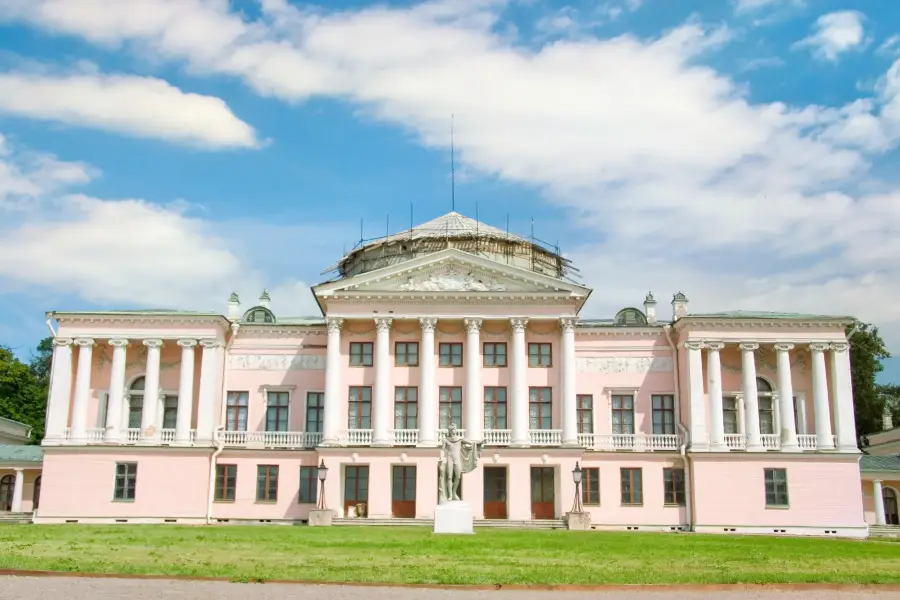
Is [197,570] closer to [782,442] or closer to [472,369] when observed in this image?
[472,369]

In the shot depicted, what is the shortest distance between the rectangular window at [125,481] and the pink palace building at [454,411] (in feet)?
0.33

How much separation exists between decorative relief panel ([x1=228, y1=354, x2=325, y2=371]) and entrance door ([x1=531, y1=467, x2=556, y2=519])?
11907 mm

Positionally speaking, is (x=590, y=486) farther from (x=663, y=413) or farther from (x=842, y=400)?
(x=842, y=400)

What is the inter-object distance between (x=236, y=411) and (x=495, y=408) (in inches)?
495

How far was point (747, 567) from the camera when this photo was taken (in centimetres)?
1936

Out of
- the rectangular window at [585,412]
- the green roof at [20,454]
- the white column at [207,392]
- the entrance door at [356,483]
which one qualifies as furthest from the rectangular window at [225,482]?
the rectangular window at [585,412]

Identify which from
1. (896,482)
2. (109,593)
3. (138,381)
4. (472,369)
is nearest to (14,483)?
(138,381)

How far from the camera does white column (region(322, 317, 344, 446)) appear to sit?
43156 millimetres

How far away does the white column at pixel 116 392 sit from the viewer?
43562mm

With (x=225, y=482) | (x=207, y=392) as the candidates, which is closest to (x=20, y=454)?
(x=207, y=392)

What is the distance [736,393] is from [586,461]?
26.3 ft

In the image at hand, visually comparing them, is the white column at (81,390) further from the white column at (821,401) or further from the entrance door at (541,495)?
the white column at (821,401)

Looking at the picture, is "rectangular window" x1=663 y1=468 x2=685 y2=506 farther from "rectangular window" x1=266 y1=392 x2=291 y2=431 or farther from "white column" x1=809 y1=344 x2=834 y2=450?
"rectangular window" x1=266 y1=392 x2=291 y2=431

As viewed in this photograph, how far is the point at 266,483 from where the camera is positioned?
144 ft
